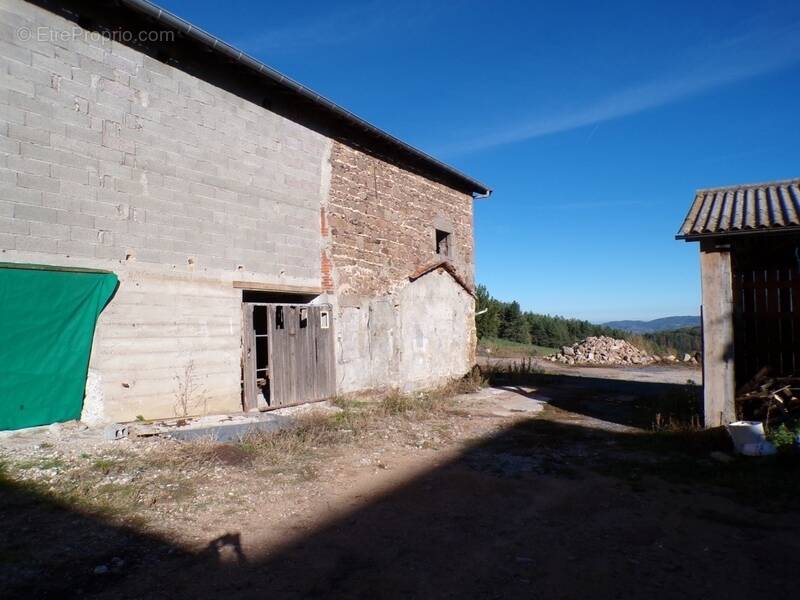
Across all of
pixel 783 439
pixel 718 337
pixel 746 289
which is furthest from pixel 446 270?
pixel 783 439

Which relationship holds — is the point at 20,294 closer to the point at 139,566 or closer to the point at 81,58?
the point at 81,58

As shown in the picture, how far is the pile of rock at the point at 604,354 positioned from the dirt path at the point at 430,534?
17214mm

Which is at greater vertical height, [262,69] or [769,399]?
[262,69]

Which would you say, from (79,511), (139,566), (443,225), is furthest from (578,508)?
(443,225)

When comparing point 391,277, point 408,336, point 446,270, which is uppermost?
point 446,270

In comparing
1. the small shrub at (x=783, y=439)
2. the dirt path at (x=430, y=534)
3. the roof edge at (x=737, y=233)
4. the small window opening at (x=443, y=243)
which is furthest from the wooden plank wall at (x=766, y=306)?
the small window opening at (x=443, y=243)

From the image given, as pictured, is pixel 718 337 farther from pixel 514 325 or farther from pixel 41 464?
pixel 514 325

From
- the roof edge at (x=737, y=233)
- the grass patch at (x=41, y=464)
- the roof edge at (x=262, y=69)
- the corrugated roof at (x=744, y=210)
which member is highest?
the roof edge at (x=262, y=69)

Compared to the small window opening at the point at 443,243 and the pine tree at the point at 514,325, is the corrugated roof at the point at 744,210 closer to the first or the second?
the small window opening at the point at 443,243

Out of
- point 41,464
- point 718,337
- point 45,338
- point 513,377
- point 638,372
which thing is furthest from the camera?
point 638,372

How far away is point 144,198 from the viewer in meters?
7.21

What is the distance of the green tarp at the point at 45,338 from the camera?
5.85 m

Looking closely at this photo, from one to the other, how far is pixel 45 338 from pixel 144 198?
223 cm

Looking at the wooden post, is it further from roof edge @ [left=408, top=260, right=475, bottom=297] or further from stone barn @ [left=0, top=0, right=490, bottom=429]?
roof edge @ [left=408, top=260, right=475, bottom=297]
